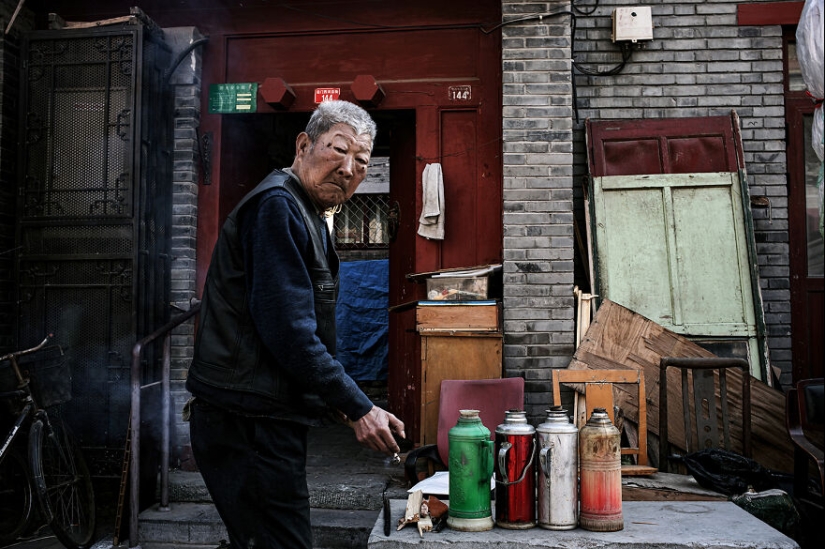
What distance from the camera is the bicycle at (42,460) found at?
175 inches

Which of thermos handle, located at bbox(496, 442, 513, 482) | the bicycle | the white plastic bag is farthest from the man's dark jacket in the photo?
the bicycle

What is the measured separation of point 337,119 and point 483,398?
8.93 feet

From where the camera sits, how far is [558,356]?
5016 millimetres

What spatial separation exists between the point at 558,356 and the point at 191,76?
146 inches

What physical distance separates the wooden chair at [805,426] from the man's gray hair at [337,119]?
1.81 meters

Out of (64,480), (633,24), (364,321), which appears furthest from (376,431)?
(364,321)

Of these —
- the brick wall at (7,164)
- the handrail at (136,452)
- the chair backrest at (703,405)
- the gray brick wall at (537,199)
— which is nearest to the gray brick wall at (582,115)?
the gray brick wall at (537,199)

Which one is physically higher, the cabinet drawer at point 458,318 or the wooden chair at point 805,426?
the cabinet drawer at point 458,318

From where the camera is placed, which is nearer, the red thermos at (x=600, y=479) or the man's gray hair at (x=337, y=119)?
the man's gray hair at (x=337, y=119)

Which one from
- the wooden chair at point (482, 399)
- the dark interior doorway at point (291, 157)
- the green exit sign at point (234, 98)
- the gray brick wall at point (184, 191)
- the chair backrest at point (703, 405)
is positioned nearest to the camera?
the chair backrest at point (703, 405)

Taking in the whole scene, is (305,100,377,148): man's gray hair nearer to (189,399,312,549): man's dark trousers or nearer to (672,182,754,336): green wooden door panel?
(189,399,312,549): man's dark trousers

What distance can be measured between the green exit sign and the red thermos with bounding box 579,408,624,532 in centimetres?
420

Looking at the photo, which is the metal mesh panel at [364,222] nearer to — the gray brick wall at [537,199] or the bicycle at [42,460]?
the gray brick wall at [537,199]

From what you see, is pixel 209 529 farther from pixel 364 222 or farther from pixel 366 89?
pixel 364 222
